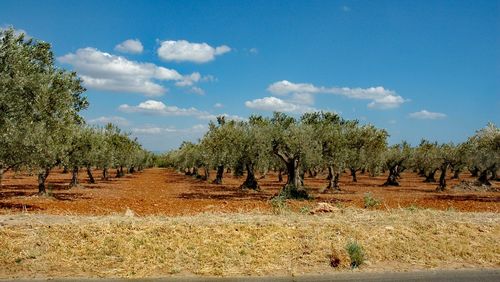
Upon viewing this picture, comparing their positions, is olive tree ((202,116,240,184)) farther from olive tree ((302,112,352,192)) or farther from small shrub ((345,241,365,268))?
small shrub ((345,241,365,268))

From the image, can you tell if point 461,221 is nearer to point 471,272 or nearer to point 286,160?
point 471,272

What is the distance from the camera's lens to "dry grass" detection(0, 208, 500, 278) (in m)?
11.9

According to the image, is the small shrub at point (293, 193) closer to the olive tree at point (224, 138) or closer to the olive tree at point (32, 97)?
the olive tree at point (224, 138)

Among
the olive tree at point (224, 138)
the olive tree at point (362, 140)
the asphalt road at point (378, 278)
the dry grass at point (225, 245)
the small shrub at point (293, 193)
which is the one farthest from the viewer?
the olive tree at point (362, 140)

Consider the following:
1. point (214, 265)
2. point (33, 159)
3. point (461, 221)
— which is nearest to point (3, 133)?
point (33, 159)

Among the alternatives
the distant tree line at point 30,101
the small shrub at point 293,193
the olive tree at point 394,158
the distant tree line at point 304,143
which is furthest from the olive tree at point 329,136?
the olive tree at point 394,158

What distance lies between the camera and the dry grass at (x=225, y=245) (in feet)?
39.2

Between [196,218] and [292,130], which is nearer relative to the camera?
[196,218]

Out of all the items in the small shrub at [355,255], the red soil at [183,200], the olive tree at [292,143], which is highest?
the olive tree at [292,143]

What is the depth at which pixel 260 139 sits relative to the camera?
4262 centimetres


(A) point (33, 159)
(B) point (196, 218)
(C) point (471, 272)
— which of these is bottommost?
(C) point (471, 272)

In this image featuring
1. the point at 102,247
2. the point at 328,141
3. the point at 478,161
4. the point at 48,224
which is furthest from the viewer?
the point at 478,161

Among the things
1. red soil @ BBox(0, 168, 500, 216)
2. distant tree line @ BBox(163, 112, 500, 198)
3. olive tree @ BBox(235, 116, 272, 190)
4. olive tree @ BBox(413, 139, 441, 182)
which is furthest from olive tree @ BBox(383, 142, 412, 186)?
olive tree @ BBox(235, 116, 272, 190)

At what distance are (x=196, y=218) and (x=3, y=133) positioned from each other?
13.4 metres
